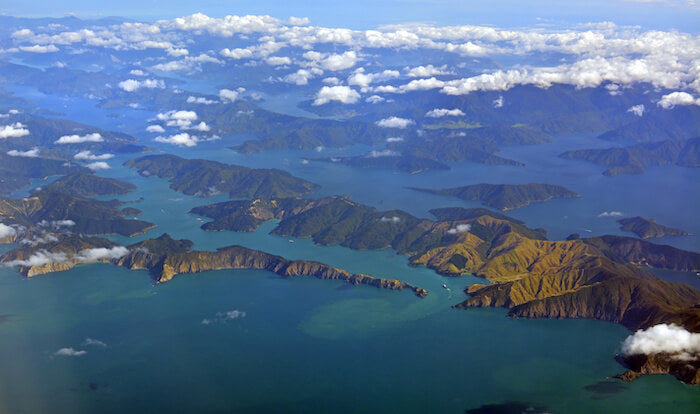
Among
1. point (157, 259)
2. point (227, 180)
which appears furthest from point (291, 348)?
point (227, 180)

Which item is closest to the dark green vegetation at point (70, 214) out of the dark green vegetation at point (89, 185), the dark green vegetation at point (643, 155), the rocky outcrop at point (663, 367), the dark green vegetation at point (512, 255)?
the dark green vegetation at point (512, 255)

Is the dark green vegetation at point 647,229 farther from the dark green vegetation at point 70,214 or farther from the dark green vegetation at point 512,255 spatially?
the dark green vegetation at point 70,214

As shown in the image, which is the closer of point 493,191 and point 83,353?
point 83,353

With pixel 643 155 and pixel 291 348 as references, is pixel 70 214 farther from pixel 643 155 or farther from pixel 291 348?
pixel 643 155

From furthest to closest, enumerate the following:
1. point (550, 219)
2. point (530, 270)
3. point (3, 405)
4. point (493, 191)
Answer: point (493, 191) < point (550, 219) < point (530, 270) < point (3, 405)

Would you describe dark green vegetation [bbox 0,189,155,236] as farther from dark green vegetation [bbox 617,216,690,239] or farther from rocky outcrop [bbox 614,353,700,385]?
dark green vegetation [bbox 617,216,690,239]

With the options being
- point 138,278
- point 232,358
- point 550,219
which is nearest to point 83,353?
point 232,358

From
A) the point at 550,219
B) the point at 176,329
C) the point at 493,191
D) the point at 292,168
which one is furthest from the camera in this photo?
the point at 292,168

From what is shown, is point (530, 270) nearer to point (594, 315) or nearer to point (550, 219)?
point (594, 315)
